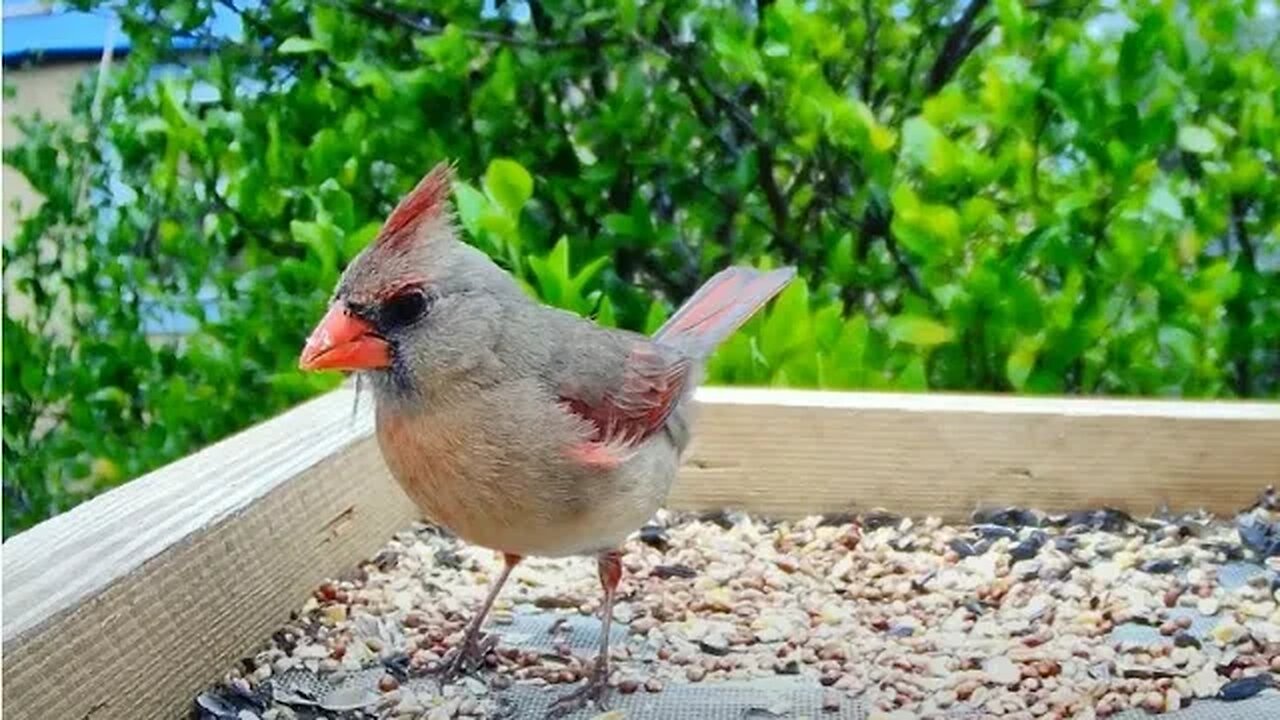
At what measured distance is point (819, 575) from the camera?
4.69ft

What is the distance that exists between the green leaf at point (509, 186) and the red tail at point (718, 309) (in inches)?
8.6

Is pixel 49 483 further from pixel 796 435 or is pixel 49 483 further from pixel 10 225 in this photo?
pixel 796 435

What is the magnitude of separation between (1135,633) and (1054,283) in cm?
63

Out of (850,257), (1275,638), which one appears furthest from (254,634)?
(850,257)

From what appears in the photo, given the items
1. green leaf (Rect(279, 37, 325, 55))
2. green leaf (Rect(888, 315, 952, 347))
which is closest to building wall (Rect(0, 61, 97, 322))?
green leaf (Rect(279, 37, 325, 55))

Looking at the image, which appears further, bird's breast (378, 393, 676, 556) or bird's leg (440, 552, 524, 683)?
bird's leg (440, 552, 524, 683)

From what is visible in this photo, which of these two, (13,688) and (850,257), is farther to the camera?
(850,257)

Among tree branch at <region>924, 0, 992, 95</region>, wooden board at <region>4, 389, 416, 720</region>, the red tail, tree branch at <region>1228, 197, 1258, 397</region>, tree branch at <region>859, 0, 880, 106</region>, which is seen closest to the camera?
wooden board at <region>4, 389, 416, 720</region>

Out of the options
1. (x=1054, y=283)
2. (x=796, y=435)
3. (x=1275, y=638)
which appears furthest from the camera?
(x=1054, y=283)

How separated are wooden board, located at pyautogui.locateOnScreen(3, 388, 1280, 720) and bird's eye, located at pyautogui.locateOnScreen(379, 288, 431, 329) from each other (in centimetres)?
20

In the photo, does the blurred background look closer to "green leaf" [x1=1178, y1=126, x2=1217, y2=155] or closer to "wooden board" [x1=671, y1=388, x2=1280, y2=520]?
"green leaf" [x1=1178, y1=126, x2=1217, y2=155]

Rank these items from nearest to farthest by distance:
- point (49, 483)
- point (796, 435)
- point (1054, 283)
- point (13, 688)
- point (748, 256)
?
point (13, 688), point (796, 435), point (1054, 283), point (748, 256), point (49, 483)

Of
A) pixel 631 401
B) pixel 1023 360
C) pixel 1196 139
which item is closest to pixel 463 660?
pixel 631 401

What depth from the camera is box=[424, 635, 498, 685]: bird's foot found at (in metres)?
1.18
